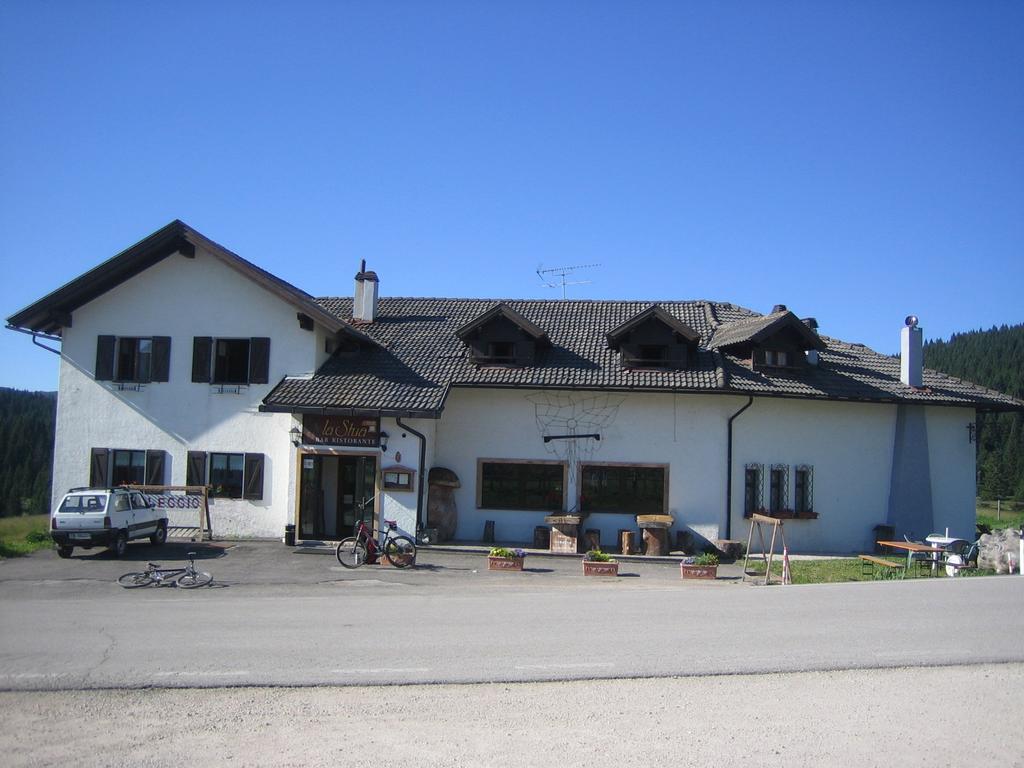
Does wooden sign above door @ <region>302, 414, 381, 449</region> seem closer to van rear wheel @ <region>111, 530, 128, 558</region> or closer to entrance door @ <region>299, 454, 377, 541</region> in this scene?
entrance door @ <region>299, 454, 377, 541</region>

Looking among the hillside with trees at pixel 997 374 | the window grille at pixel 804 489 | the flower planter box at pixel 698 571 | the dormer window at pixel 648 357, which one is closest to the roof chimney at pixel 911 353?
the window grille at pixel 804 489

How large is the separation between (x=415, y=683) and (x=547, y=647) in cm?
196

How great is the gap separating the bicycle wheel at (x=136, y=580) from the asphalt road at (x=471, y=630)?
49 cm

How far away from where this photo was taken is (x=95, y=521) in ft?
60.8

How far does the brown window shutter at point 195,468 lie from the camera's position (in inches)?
874

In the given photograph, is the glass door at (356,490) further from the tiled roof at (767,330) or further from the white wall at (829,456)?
the tiled roof at (767,330)

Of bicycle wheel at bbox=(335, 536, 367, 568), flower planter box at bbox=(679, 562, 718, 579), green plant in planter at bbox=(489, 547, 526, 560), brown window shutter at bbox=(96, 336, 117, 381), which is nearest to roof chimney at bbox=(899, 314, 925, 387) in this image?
flower planter box at bbox=(679, 562, 718, 579)

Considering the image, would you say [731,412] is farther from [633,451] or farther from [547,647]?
[547,647]

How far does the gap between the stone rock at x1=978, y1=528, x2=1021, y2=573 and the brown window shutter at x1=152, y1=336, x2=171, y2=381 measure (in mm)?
19801

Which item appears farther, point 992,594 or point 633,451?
point 633,451

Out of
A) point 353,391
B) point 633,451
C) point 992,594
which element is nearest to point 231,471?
point 353,391

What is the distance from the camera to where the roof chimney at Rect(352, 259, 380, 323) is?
26.4m

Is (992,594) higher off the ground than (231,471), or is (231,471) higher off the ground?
(231,471)

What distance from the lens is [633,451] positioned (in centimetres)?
2195
